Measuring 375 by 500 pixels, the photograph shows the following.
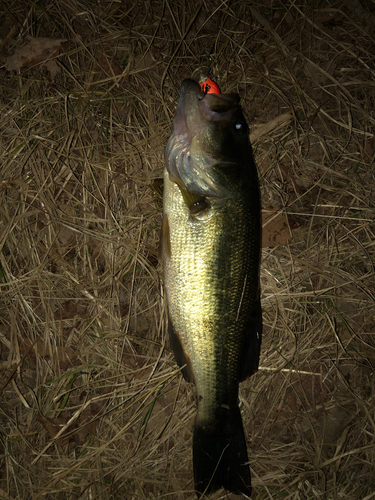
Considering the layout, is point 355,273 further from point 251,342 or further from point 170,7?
point 170,7

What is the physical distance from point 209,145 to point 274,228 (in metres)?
1.10

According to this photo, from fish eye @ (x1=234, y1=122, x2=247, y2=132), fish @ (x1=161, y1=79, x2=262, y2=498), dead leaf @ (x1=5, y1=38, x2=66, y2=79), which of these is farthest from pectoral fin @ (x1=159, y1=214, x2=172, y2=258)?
dead leaf @ (x1=5, y1=38, x2=66, y2=79)

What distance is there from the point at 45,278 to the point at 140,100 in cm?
185

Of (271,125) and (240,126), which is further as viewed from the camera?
(271,125)

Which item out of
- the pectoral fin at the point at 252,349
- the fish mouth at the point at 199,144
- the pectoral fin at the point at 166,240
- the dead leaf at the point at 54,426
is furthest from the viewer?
the dead leaf at the point at 54,426

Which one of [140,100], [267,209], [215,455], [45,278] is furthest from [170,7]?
[215,455]

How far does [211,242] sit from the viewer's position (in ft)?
6.79

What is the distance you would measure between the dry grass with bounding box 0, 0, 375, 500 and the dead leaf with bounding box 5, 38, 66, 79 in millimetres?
58

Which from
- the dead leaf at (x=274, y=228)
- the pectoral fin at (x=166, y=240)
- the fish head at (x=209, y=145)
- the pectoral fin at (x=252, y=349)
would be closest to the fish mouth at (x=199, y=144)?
the fish head at (x=209, y=145)

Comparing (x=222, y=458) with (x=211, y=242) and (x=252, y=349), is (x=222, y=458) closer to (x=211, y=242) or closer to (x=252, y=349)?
(x=252, y=349)

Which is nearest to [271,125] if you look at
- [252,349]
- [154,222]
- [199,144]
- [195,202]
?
[199,144]

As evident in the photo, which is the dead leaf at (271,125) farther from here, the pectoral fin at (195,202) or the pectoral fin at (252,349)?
the pectoral fin at (252,349)

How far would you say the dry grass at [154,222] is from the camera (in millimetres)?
2709

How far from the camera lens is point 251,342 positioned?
2.31 metres
